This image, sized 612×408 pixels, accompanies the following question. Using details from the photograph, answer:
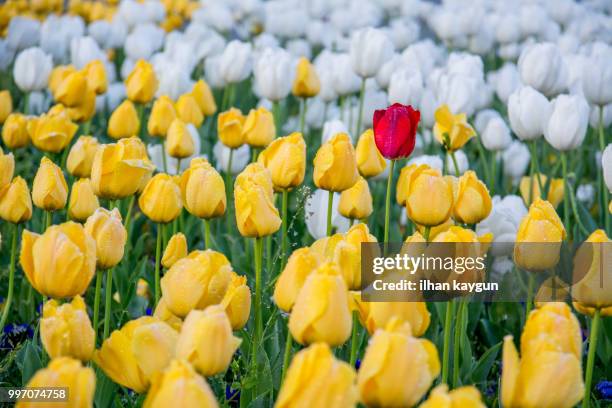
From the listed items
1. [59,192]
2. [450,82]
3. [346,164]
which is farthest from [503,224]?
[59,192]

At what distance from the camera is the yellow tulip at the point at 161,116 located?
8.71 ft

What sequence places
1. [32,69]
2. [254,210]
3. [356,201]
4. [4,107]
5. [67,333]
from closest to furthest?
[67,333] < [254,210] < [356,201] < [4,107] < [32,69]

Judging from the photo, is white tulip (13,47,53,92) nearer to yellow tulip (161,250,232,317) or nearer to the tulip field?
the tulip field

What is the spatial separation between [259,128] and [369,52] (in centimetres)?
93

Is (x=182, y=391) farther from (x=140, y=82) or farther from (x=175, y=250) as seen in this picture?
(x=140, y=82)

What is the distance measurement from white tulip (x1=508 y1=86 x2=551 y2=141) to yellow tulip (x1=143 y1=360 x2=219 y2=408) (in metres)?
1.84

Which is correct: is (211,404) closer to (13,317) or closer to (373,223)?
(13,317)

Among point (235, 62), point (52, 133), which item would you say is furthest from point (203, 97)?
point (52, 133)

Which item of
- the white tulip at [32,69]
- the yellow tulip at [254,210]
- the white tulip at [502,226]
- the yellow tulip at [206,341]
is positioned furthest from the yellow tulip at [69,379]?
the white tulip at [32,69]

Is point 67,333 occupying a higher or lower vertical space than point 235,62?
lower

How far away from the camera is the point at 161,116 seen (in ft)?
8.73

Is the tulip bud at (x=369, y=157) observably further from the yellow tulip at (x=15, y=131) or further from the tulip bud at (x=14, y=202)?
the yellow tulip at (x=15, y=131)

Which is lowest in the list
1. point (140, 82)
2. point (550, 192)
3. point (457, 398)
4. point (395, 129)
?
point (457, 398)

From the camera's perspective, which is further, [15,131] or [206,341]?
[15,131]
